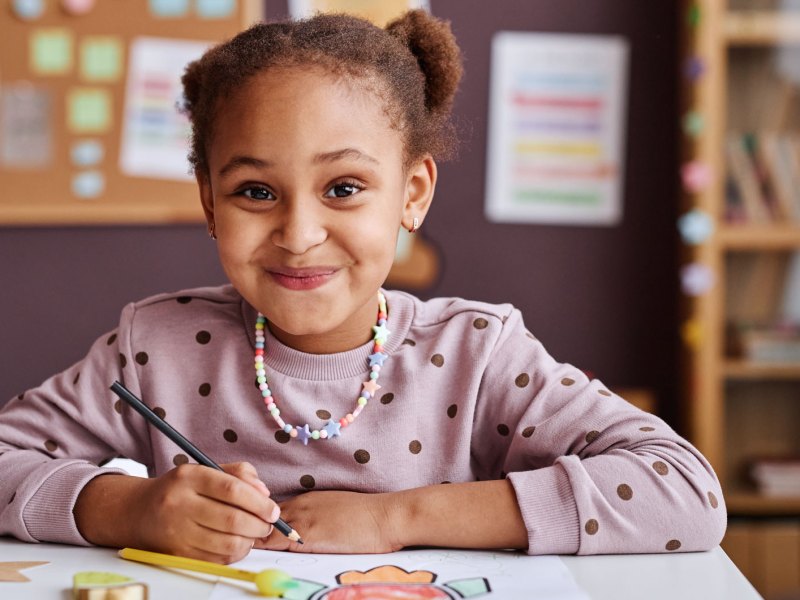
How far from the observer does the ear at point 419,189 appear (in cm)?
112

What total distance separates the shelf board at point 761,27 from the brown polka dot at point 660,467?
6.14ft

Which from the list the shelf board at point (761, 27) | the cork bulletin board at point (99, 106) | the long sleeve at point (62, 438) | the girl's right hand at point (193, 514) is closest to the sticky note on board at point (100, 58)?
the cork bulletin board at point (99, 106)

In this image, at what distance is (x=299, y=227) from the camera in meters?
0.95

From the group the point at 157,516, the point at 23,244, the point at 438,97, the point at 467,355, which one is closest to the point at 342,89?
the point at 438,97

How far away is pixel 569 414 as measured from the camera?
0.99 m

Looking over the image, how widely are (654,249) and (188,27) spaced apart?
1378 millimetres

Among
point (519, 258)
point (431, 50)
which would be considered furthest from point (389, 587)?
point (519, 258)

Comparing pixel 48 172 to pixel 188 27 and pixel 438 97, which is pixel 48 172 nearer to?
pixel 188 27

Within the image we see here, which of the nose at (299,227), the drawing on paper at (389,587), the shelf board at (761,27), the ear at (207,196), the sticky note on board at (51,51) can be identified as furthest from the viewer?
the sticky note on board at (51,51)

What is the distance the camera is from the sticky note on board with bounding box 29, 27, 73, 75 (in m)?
2.81

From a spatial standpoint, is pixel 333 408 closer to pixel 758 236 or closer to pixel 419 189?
pixel 419 189

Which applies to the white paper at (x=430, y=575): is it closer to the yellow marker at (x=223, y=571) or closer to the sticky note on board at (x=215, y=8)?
the yellow marker at (x=223, y=571)

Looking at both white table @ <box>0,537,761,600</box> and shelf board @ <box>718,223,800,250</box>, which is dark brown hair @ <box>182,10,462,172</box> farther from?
shelf board @ <box>718,223,800,250</box>

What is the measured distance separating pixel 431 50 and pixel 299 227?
0.98 ft
